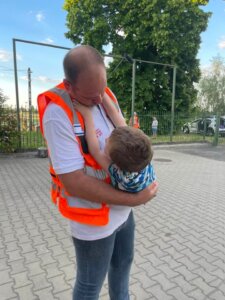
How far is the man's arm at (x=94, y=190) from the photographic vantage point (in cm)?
113

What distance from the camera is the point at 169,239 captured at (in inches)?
132

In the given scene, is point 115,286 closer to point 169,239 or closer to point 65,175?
point 65,175

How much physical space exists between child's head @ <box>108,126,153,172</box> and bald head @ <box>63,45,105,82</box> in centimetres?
29

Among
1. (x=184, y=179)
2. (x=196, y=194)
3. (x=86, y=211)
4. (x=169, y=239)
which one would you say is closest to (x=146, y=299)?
(x=169, y=239)

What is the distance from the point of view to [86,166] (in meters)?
1.18

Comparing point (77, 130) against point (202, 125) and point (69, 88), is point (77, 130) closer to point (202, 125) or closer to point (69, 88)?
point (69, 88)

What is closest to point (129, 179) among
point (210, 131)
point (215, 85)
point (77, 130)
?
point (77, 130)

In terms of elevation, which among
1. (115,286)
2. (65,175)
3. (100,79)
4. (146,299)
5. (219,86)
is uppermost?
(219,86)

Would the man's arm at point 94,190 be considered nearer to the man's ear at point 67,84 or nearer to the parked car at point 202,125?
the man's ear at point 67,84

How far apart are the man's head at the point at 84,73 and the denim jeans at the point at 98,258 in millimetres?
711

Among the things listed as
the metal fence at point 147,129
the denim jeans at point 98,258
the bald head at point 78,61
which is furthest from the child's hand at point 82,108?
the metal fence at point 147,129

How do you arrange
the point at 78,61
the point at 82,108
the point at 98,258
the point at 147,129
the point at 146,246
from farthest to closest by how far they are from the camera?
the point at 147,129, the point at 146,246, the point at 98,258, the point at 82,108, the point at 78,61

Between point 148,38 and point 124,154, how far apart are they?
18.3 metres

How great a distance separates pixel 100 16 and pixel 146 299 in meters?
19.5
